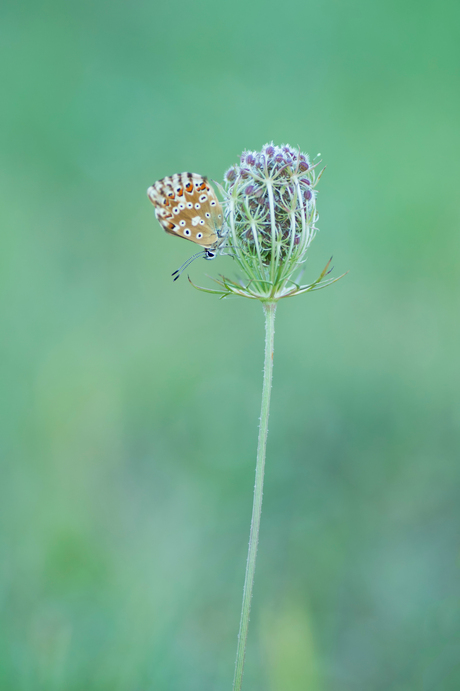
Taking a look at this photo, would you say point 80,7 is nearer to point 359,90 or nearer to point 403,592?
point 359,90

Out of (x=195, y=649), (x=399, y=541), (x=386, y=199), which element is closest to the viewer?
(x=195, y=649)

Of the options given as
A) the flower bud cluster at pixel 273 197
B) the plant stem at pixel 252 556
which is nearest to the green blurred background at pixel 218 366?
the plant stem at pixel 252 556

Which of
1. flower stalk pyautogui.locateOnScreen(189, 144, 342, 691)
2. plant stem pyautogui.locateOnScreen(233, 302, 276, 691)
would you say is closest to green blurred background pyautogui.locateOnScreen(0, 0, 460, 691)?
plant stem pyautogui.locateOnScreen(233, 302, 276, 691)

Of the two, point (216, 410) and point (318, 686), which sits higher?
point (216, 410)

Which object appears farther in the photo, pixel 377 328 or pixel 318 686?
pixel 377 328

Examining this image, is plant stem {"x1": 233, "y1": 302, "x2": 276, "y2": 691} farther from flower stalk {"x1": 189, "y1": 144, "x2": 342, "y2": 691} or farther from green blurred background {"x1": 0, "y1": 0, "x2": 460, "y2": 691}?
green blurred background {"x1": 0, "y1": 0, "x2": 460, "y2": 691}

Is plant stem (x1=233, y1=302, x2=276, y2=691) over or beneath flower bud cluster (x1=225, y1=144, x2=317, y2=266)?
beneath

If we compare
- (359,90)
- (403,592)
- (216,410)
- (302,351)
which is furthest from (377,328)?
(359,90)

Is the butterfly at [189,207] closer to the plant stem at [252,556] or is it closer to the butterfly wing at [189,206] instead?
the butterfly wing at [189,206]

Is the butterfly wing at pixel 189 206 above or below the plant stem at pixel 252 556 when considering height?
above
